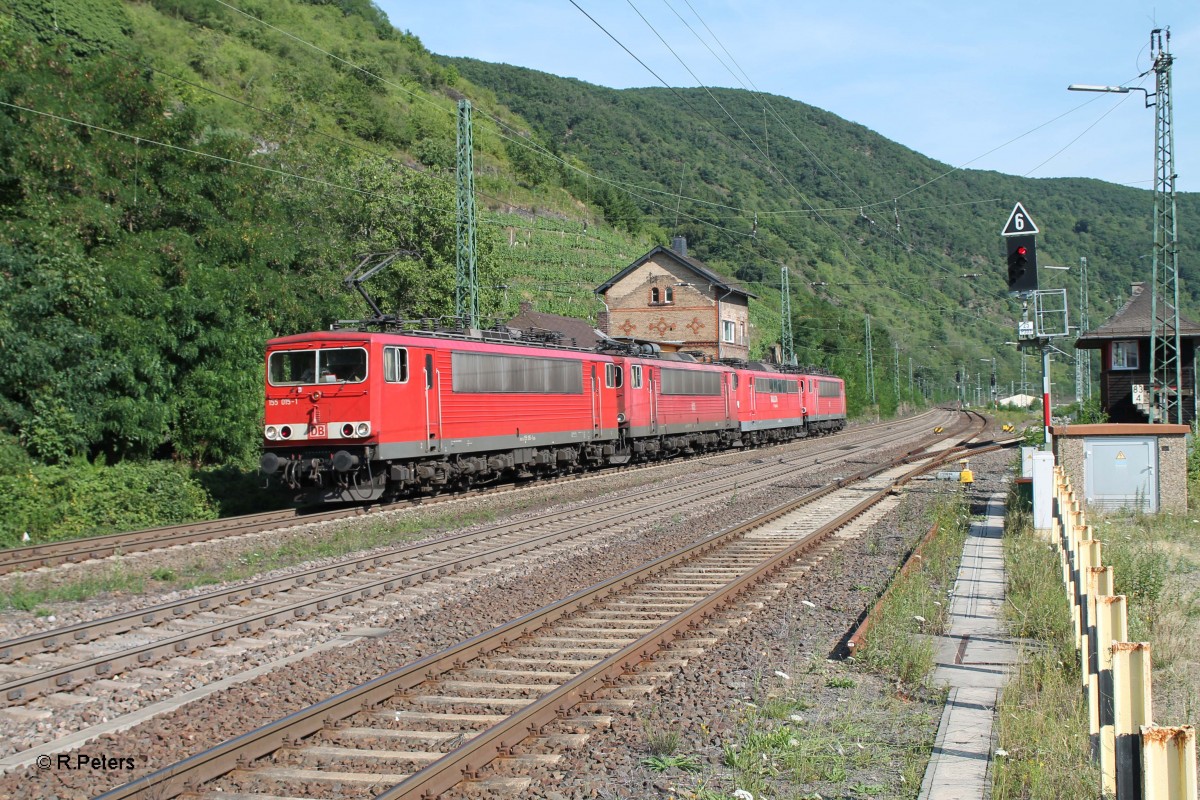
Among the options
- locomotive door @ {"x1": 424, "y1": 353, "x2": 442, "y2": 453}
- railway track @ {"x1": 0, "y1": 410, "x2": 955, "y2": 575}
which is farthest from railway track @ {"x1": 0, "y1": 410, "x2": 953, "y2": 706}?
railway track @ {"x1": 0, "y1": 410, "x2": 955, "y2": 575}

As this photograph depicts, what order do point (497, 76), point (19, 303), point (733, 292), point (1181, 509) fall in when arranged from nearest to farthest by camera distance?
point (1181, 509) → point (19, 303) → point (733, 292) → point (497, 76)

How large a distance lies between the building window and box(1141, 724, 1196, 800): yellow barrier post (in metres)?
37.7

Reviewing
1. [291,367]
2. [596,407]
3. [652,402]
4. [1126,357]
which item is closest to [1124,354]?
[1126,357]

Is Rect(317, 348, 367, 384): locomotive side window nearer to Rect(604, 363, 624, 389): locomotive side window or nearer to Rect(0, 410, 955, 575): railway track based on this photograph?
Rect(0, 410, 955, 575): railway track

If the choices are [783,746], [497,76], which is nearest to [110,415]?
[783,746]

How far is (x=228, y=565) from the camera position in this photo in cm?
1284

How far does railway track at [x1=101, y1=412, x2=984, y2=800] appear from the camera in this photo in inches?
211

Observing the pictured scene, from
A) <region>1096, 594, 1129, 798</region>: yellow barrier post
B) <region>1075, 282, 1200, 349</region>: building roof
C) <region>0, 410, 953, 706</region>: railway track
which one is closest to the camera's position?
<region>1096, 594, 1129, 798</region>: yellow barrier post

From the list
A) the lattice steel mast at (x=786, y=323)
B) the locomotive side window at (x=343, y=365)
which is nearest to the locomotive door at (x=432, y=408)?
the locomotive side window at (x=343, y=365)

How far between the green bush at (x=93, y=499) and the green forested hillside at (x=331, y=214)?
0.08 meters

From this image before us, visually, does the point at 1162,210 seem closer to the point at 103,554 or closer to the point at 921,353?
the point at 103,554

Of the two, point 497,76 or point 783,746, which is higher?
point 497,76

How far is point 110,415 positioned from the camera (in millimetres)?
18781

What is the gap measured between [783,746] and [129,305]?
17.4 metres
